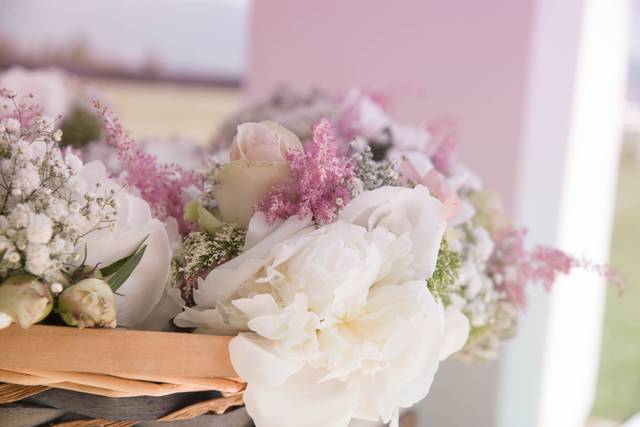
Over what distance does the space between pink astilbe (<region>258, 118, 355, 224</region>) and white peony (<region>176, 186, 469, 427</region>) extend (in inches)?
0.6

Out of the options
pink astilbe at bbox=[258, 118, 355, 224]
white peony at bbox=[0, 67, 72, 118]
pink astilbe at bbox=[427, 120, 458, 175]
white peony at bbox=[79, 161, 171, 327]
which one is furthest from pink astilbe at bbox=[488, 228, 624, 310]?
white peony at bbox=[0, 67, 72, 118]

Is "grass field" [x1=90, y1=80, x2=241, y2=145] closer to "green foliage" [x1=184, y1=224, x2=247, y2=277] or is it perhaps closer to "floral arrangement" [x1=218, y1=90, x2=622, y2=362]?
"floral arrangement" [x1=218, y1=90, x2=622, y2=362]

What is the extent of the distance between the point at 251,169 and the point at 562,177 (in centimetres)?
113

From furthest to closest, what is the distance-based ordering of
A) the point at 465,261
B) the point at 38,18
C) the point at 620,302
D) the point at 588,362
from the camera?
the point at 38,18 < the point at 620,302 < the point at 588,362 < the point at 465,261

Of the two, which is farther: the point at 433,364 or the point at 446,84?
the point at 446,84

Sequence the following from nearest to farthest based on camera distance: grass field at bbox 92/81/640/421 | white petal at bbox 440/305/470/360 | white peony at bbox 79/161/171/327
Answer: white peony at bbox 79/161/171/327 < white petal at bbox 440/305/470/360 < grass field at bbox 92/81/640/421

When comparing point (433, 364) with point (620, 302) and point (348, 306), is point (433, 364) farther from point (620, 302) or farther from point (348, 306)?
point (620, 302)

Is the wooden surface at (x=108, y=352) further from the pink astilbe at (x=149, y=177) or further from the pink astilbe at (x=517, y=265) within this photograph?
the pink astilbe at (x=517, y=265)

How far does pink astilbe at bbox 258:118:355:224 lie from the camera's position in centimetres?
72

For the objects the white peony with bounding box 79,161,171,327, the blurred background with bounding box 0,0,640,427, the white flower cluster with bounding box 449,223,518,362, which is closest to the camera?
the white peony with bounding box 79,161,171,327

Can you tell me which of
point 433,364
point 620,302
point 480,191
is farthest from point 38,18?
point 433,364

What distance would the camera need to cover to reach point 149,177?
2.72ft

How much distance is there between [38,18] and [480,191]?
533 centimetres

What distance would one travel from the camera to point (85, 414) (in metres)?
0.70
